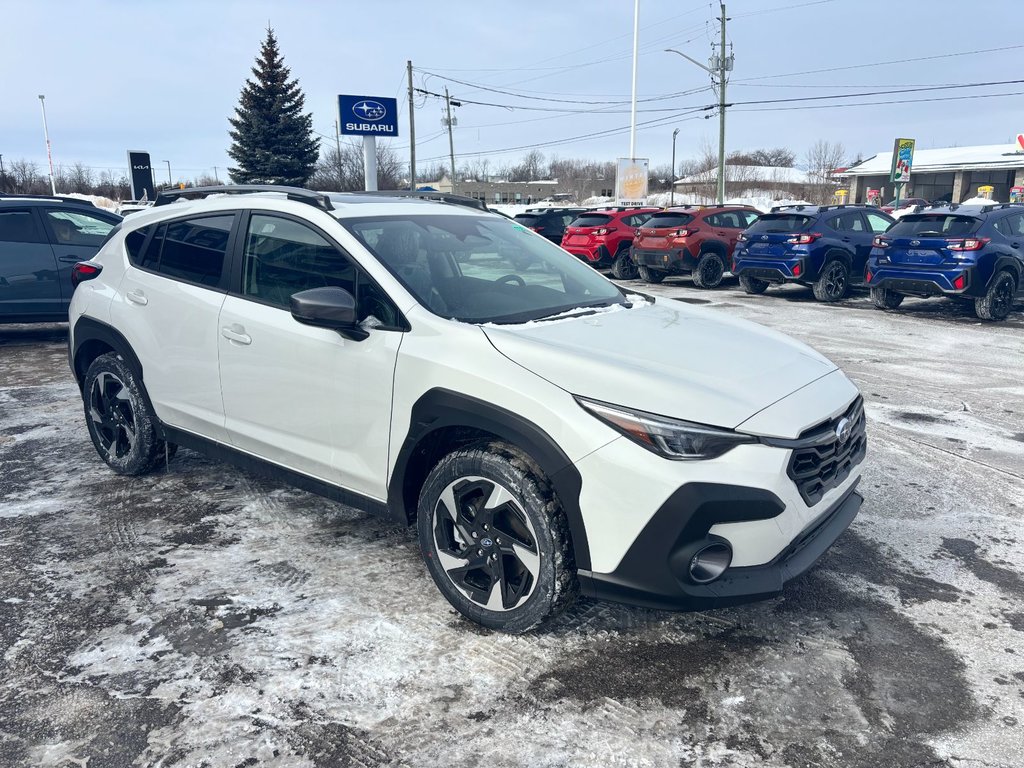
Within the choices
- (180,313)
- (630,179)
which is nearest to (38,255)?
(180,313)

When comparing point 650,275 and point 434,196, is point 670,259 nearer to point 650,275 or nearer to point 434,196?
point 650,275

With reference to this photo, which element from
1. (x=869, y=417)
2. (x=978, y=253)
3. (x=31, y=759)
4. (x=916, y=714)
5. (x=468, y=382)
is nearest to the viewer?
(x=31, y=759)

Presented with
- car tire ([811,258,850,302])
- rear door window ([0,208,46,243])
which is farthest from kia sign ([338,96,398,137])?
rear door window ([0,208,46,243])

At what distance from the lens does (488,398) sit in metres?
2.88

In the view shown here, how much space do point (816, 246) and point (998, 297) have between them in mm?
2984

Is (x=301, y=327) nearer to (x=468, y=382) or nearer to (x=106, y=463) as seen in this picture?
(x=468, y=382)

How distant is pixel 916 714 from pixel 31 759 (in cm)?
285

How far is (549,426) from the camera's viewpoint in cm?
273

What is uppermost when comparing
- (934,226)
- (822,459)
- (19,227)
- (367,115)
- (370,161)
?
(367,115)

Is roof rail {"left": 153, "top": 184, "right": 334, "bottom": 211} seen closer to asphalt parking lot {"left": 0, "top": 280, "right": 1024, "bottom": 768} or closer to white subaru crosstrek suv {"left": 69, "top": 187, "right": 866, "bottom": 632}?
white subaru crosstrek suv {"left": 69, "top": 187, "right": 866, "bottom": 632}

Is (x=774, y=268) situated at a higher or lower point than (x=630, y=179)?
lower

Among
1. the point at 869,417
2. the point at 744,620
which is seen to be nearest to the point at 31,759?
the point at 744,620

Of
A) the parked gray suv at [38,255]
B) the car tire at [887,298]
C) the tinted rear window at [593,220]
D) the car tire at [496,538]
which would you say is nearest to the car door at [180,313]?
the car tire at [496,538]

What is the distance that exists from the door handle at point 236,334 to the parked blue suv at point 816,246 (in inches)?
454
